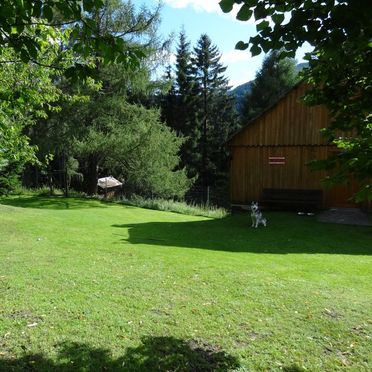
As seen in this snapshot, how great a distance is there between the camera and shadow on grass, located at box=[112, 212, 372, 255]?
11527mm

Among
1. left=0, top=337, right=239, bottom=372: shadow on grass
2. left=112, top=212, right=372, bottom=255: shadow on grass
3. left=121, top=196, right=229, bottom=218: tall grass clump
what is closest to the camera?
left=0, top=337, right=239, bottom=372: shadow on grass

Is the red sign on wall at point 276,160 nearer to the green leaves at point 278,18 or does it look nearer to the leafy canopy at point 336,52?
the leafy canopy at point 336,52

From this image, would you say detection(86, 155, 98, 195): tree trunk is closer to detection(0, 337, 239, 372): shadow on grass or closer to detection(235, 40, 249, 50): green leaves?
detection(0, 337, 239, 372): shadow on grass

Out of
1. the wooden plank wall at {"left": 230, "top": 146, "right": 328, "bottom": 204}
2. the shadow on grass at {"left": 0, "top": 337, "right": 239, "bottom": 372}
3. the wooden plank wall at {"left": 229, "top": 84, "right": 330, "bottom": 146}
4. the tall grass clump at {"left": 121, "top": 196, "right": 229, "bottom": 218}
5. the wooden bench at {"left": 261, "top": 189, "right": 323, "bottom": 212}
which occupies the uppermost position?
the wooden plank wall at {"left": 229, "top": 84, "right": 330, "bottom": 146}

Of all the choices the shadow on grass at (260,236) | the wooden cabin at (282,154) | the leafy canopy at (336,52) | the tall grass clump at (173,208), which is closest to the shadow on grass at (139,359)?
the leafy canopy at (336,52)

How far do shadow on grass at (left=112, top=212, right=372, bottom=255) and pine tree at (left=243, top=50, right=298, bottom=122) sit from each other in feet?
106

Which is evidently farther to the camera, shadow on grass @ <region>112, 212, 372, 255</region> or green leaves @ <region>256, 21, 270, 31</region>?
shadow on grass @ <region>112, 212, 372, 255</region>

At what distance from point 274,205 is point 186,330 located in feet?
52.7

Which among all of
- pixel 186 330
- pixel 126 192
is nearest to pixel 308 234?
pixel 186 330

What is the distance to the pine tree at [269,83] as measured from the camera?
156 ft

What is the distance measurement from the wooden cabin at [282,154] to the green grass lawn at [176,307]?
9498mm

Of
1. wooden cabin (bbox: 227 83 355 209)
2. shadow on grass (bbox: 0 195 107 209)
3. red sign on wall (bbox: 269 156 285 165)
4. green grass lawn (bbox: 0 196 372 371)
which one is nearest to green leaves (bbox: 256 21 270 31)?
green grass lawn (bbox: 0 196 372 371)

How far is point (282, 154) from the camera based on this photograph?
2055 centimetres

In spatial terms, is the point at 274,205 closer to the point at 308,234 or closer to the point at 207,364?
the point at 308,234
